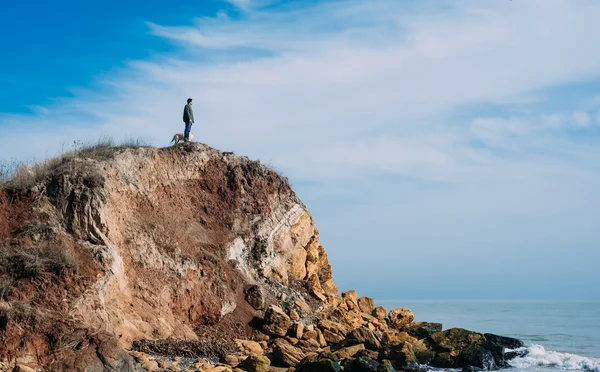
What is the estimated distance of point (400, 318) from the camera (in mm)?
31047

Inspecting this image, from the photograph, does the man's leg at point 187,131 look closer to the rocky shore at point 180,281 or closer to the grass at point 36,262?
the rocky shore at point 180,281

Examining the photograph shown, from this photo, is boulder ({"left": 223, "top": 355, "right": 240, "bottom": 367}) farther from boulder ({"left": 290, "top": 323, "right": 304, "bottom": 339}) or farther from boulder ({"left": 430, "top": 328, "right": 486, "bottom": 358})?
boulder ({"left": 430, "top": 328, "right": 486, "bottom": 358})

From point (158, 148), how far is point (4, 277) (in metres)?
10.1

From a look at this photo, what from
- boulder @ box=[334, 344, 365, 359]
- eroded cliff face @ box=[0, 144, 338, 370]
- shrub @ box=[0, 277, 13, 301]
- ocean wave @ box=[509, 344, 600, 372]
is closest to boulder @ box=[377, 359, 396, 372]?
boulder @ box=[334, 344, 365, 359]

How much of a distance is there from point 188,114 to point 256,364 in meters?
12.2

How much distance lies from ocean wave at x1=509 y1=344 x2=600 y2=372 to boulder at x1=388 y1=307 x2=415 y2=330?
5.24m

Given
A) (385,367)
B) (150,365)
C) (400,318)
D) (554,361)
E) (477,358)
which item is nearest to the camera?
(150,365)

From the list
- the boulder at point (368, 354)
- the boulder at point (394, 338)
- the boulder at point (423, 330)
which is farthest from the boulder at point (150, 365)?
the boulder at point (423, 330)

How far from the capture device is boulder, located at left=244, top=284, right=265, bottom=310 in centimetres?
2588

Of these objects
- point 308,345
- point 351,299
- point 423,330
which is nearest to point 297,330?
point 308,345

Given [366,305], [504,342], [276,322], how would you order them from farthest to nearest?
[366,305], [504,342], [276,322]

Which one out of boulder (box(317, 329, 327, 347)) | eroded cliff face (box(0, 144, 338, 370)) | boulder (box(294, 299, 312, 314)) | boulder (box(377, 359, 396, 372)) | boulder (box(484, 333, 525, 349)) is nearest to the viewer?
eroded cliff face (box(0, 144, 338, 370))

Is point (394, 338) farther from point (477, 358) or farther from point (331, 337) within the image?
point (477, 358)

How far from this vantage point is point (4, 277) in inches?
744
